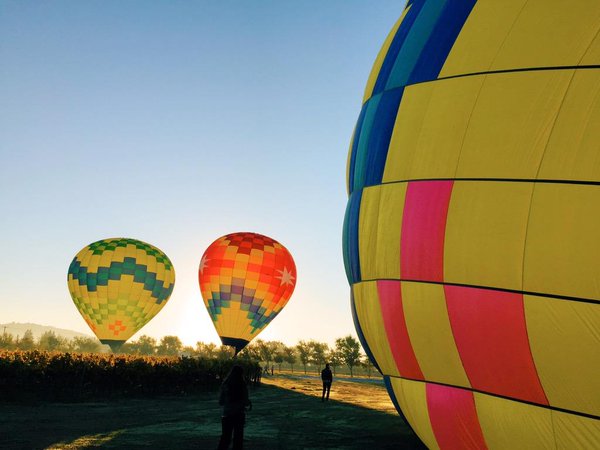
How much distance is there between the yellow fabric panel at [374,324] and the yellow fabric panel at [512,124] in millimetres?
1901

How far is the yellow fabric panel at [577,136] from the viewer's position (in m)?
3.58

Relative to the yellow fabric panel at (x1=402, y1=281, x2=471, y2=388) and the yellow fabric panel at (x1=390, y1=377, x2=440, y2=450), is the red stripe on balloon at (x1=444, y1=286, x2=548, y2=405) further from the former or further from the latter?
the yellow fabric panel at (x1=390, y1=377, x2=440, y2=450)

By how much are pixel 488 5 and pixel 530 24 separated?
686mm

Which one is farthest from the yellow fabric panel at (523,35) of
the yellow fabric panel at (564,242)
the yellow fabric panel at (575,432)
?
the yellow fabric panel at (575,432)

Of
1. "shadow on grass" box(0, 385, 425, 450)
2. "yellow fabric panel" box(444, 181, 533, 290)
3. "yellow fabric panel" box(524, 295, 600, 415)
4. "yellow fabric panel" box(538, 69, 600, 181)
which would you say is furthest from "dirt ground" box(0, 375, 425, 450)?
"yellow fabric panel" box(538, 69, 600, 181)

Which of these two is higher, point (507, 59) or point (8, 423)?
point (507, 59)

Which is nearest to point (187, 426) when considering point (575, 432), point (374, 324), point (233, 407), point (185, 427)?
point (185, 427)

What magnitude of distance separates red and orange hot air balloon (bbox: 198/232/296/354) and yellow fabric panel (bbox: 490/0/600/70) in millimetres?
17521

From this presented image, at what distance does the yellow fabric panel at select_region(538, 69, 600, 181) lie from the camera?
141 inches

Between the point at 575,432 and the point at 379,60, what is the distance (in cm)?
523

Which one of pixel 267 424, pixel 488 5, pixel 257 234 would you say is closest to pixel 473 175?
pixel 488 5

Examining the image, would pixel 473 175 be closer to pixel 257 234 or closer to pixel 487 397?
pixel 487 397

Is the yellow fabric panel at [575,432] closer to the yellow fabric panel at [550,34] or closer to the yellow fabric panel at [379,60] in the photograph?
the yellow fabric panel at [550,34]

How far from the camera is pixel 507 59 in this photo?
14.0 feet
